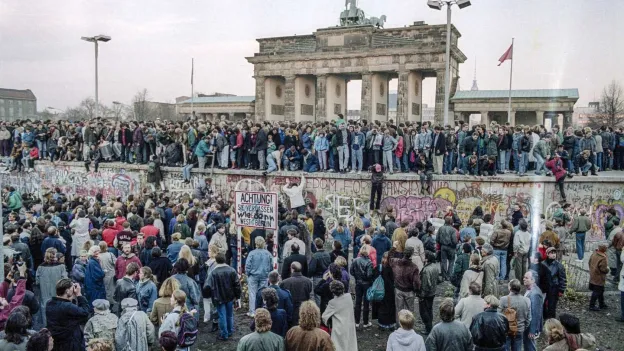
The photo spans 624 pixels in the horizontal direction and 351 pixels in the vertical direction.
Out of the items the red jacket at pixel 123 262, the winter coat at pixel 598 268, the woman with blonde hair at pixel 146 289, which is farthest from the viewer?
the winter coat at pixel 598 268

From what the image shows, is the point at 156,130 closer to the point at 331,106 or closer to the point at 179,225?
the point at 179,225

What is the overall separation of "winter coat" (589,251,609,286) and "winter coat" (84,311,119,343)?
1013 cm

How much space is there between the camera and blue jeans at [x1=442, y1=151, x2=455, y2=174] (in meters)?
19.7

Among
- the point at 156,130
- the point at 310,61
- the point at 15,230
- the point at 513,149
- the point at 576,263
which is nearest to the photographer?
the point at 15,230

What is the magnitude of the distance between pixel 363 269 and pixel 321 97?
3609 centimetres

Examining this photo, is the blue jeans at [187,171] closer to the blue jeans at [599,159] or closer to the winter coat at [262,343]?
the blue jeans at [599,159]

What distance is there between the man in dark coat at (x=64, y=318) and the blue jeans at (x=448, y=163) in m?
15.0

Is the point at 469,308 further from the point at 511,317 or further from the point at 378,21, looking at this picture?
the point at 378,21

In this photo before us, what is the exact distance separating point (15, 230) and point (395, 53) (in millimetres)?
34729

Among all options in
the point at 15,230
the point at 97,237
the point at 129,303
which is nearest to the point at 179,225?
the point at 97,237

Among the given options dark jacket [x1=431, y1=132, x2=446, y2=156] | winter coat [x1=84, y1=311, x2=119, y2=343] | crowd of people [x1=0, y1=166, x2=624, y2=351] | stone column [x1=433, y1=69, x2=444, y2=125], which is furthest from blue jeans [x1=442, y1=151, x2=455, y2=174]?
stone column [x1=433, y1=69, x2=444, y2=125]

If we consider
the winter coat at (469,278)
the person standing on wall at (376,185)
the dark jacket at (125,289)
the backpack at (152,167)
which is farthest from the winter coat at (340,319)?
the backpack at (152,167)

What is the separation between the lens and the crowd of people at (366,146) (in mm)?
19234

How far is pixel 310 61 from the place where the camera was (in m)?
45.5
